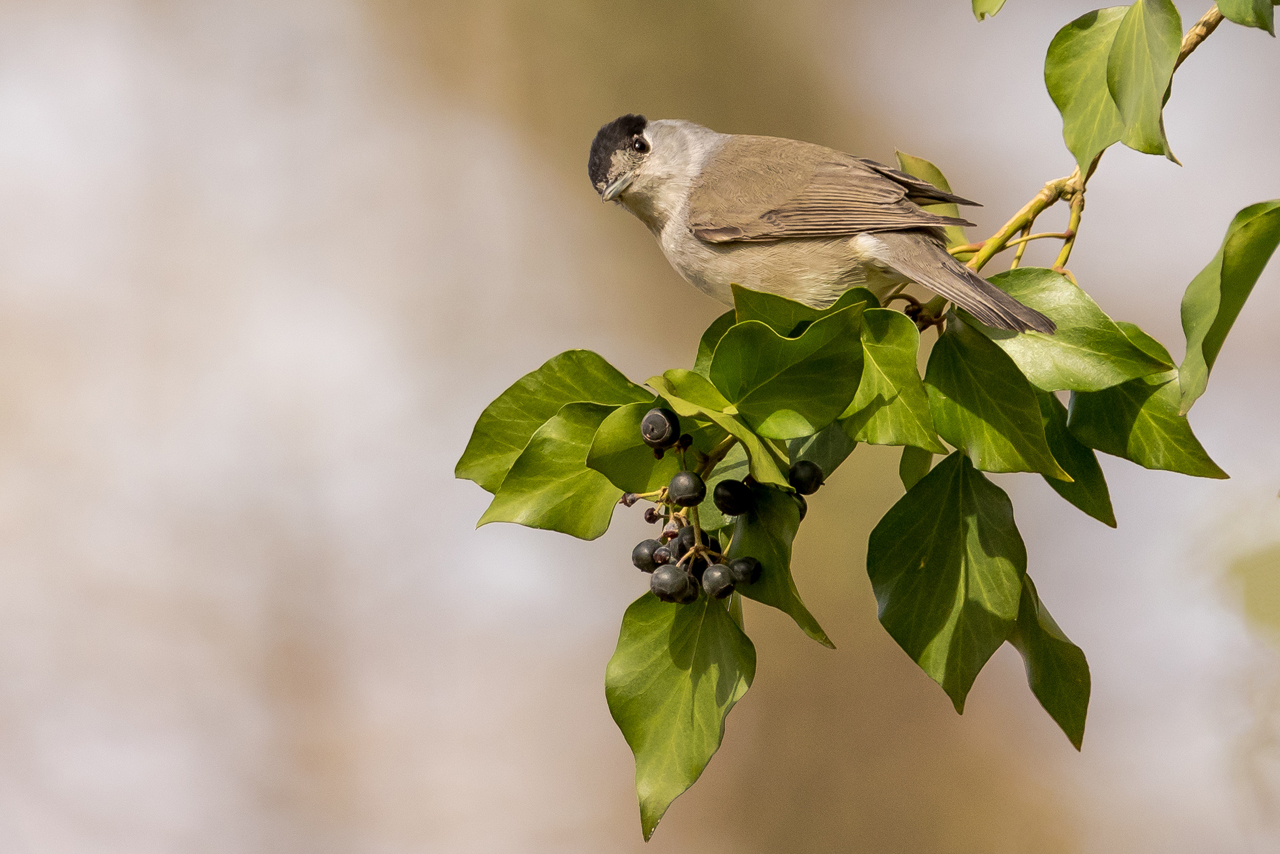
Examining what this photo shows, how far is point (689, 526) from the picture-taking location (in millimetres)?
542

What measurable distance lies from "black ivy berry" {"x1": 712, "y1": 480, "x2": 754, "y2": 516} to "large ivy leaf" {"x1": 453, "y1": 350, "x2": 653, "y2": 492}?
66mm

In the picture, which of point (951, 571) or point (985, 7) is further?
point (985, 7)

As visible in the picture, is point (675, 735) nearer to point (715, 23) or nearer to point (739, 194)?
point (739, 194)

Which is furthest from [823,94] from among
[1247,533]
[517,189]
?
[1247,533]

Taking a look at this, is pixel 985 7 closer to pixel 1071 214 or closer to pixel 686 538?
pixel 1071 214

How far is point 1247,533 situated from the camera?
1.38m

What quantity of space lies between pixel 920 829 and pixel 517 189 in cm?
140

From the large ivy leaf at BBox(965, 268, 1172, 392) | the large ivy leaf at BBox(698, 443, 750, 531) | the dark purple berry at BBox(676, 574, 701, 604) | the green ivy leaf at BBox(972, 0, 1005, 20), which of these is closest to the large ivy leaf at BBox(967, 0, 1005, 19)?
the green ivy leaf at BBox(972, 0, 1005, 20)

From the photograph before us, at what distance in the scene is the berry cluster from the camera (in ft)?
1.57

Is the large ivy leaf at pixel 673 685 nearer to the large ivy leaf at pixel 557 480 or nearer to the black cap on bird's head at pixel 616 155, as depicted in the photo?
the large ivy leaf at pixel 557 480

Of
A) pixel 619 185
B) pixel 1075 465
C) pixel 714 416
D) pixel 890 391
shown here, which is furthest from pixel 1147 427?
pixel 619 185

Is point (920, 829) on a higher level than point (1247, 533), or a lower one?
lower

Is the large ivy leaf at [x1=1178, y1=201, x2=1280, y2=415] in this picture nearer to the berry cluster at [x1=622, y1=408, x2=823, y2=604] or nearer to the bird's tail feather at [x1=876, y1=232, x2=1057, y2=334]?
the bird's tail feather at [x1=876, y1=232, x2=1057, y2=334]

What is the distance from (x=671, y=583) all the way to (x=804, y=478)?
0.09 meters
